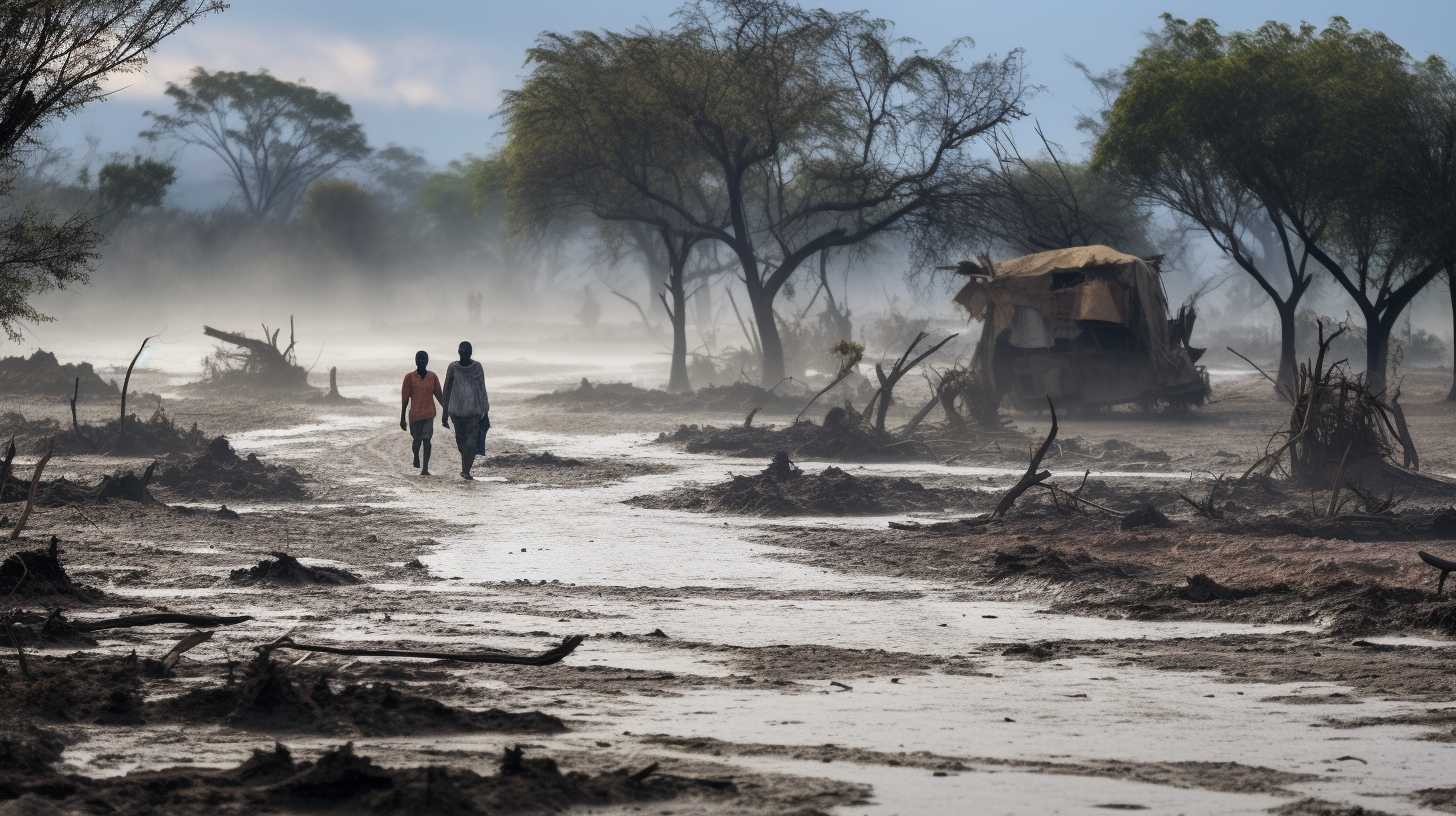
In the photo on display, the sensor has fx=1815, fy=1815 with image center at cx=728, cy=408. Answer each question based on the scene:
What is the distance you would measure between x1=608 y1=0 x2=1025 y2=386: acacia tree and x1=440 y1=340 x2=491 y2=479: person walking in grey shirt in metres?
15.3

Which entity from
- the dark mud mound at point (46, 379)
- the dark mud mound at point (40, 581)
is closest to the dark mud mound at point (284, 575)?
the dark mud mound at point (40, 581)

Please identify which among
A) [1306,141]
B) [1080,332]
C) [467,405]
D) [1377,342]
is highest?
[1306,141]

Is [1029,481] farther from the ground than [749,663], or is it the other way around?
[1029,481]

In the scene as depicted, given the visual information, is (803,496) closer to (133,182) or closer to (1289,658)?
(1289,658)

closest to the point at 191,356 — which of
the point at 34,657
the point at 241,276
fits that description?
the point at 241,276

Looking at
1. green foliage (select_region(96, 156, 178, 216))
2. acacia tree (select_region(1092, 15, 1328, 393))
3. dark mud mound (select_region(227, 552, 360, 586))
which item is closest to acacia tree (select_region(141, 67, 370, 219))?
green foliage (select_region(96, 156, 178, 216))

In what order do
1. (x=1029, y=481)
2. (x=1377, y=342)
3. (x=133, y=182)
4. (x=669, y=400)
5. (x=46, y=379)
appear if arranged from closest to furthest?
(x=1029, y=481), (x=1377, y=342), (x=669, y=400), (x=46, y=379), (x=133, y=182)

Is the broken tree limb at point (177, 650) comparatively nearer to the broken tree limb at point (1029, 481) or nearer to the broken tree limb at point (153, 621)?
the broken tree limb at point (153, 621)

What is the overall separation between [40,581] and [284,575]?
1.51 metres

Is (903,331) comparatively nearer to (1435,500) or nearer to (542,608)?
(1435,500)

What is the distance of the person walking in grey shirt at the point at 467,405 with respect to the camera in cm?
1870

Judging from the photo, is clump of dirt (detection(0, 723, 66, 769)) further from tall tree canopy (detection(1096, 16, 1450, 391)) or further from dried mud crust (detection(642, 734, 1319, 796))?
tall tree canopy (detection(1096, 16, 1450, 391))

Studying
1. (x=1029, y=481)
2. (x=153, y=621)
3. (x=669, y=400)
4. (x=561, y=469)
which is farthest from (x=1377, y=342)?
(x=153, y=621)

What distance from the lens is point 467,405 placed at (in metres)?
18.8
